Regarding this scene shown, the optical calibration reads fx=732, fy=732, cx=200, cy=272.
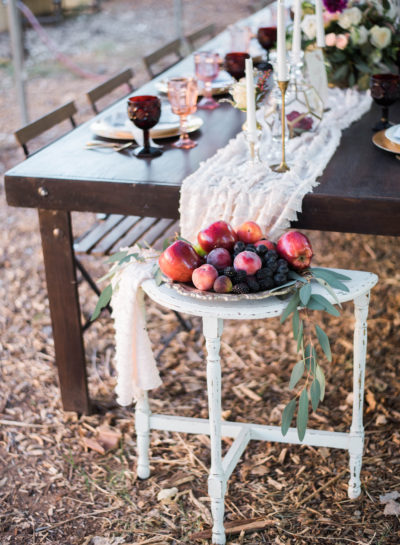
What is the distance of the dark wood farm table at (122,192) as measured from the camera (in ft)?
6.57

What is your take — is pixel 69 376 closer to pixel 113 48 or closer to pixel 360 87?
pixel 360 87

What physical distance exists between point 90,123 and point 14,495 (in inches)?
52.8

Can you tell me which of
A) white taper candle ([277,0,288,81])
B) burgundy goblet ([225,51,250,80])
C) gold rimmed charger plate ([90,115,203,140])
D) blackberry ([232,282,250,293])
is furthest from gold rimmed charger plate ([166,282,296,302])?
burgundy goblet ([225,51,250,80])

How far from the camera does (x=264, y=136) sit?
8.38 ft

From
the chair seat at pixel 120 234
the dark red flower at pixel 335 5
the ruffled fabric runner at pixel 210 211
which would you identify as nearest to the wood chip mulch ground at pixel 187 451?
the ruffled fabric runner at pixel 210 211

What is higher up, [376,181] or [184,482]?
[376,181]

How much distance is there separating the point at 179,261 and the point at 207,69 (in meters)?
1.38

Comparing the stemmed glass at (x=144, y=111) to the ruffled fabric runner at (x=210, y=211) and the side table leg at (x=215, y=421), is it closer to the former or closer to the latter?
the ruffled fabric runner at (x=210, y=211)

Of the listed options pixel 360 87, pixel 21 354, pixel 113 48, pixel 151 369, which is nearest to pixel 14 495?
pixel 151 369

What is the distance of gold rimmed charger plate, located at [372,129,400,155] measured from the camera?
2.25m

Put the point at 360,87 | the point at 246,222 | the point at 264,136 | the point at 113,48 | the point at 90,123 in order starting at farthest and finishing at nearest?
the point at 113,48, the point at 360,87, the point at 90,123, the point at 264,136, the point at 246,222

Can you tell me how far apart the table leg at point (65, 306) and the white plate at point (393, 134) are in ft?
3.42

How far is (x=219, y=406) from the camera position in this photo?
1958mm

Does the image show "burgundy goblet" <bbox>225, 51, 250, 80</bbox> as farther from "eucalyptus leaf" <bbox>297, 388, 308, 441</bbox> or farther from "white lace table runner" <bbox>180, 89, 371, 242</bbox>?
"eucalyptus leaf" <bbox>297, 388, 308, 441</bbox>
